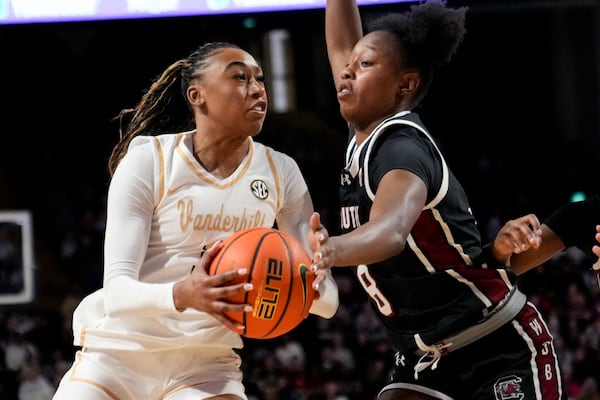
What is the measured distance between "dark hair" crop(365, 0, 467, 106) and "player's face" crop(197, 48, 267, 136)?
0.48 metres

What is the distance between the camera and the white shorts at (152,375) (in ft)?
9.69

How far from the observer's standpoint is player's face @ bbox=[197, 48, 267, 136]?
3146 mm

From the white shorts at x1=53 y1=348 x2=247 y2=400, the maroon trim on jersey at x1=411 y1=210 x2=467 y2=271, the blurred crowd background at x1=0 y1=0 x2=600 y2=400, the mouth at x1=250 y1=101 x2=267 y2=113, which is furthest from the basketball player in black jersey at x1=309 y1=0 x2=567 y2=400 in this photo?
the blurred crowd background at x1=0 y1=0 x2=600 y2=400

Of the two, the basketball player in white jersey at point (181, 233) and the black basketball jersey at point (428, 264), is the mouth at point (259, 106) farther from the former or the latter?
the black basketball jersey at point (428, 264)

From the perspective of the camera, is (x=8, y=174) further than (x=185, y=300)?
Yes

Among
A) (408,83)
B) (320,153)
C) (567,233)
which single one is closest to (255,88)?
(408,83)

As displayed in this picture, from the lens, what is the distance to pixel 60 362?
8.80 meters

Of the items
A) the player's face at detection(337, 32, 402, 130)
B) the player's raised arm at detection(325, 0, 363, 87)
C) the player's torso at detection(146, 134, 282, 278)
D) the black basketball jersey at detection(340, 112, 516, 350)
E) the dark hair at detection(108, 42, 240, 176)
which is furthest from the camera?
the player's raised arm at detection(325, 0, 363, 87)

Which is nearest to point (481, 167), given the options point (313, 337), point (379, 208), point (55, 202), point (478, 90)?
point (478, 90)

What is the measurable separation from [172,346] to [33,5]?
4.17 m

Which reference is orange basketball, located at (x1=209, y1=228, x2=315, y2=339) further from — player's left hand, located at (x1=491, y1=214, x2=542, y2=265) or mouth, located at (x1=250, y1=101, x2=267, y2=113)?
player's left hand, located at (x1=491, y1=214, x2=542, y2=265)

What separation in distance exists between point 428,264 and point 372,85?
2.02ft

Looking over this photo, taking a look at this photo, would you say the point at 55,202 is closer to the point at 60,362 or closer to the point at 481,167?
the point at 60,362

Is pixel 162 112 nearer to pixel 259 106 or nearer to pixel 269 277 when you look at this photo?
pixel 259 106
